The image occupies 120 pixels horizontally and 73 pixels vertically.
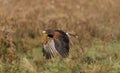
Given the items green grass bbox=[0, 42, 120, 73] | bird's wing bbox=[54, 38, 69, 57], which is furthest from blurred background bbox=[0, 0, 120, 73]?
bird's wing bbox=[54, 38, 69, 57]

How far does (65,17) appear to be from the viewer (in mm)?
10953

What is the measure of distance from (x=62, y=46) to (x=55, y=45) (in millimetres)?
100

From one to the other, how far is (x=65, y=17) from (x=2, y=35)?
6.75ft

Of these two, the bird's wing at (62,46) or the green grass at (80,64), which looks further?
the bird's wing at (62,46)

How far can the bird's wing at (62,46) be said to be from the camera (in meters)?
7.90

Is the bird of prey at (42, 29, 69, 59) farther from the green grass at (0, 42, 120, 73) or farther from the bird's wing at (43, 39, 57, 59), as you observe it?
the green grass at (0, 42, 120, 73)

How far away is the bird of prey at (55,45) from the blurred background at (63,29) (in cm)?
13

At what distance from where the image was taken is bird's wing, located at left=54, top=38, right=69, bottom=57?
790 centimetres

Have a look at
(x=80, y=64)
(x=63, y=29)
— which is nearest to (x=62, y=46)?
(x=80, y=64)

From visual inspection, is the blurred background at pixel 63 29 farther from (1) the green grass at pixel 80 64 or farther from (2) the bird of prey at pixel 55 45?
(2) the bird of prey at pixel 55 45

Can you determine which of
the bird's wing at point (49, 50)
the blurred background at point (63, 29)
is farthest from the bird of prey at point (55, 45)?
the blurred background at point (63, 29)

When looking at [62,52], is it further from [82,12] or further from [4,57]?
[82,12]

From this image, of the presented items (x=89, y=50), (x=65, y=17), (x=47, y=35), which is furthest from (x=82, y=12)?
(x=47, y=35)

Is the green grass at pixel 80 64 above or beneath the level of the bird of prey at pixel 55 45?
beneath
